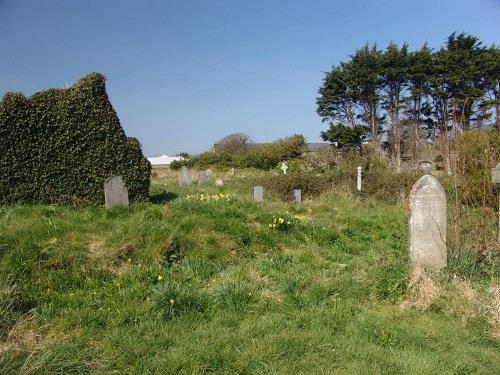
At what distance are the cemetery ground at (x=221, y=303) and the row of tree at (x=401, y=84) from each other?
26224 millimetres

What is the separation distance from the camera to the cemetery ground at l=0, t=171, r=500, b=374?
3.27 m

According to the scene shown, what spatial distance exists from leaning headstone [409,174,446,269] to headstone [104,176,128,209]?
575 cm

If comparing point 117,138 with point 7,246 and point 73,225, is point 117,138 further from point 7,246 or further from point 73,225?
point 7,246

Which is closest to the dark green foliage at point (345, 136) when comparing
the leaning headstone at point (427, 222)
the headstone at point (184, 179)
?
the headstone at point (184, 179)

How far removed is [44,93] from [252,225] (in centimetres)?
579

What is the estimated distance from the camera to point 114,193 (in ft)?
28.5

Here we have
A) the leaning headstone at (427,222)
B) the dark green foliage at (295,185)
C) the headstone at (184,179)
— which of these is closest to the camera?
the leaning headstone at (427,222)

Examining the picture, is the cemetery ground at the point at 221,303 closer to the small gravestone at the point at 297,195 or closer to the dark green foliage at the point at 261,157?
the small gravestone at the point at 297,195

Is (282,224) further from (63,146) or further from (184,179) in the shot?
(184,179)

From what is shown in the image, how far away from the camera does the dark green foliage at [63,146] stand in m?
8.84

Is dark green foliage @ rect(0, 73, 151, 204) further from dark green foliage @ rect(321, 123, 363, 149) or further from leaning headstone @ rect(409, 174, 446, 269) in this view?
dark green foliage @ rect(321, 123, 363, 149)

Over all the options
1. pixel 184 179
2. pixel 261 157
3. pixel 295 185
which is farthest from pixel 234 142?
pixel 295 185

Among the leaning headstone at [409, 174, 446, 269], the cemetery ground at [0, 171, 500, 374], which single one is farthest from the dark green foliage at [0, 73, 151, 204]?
the leaning headstone at [409, 174, 446, 269]

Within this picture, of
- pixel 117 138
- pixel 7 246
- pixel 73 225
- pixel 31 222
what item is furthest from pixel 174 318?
pixel 117 138
